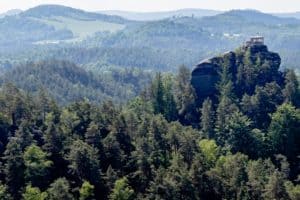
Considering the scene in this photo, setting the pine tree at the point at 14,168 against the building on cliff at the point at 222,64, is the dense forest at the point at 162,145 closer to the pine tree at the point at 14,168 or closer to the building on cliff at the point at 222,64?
the pine tree at the point at 14,168

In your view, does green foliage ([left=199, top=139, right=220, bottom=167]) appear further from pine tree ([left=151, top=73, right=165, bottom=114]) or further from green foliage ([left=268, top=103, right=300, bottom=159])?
pine tree ([left=151, top=73, right=165, bottom=114])

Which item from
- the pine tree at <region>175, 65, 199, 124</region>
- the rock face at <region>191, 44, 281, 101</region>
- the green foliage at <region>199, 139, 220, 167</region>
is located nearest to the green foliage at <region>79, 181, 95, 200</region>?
the green foliage at <region>199, 139, 220, 167</region>

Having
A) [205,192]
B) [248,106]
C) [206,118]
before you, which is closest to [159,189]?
[205,192]

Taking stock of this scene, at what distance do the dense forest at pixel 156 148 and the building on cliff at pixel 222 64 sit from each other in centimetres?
443

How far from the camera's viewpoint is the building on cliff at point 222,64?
137m

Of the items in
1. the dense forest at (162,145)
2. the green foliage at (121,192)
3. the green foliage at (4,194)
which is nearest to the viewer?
the green foliage at (4,194)

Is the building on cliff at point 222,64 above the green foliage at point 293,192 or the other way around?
above

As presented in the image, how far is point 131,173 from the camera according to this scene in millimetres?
91750

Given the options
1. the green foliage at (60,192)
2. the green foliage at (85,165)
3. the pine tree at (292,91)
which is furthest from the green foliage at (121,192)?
the pine tree at (292,91)

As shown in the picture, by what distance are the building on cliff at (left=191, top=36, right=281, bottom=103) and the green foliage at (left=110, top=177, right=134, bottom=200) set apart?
54.8 m

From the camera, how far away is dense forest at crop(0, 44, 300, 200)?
8538cm

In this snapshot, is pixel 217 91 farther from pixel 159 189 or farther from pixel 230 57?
pixel 159 189

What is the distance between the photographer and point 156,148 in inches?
3780

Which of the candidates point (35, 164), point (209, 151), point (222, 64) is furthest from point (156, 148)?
point (222, 64)
